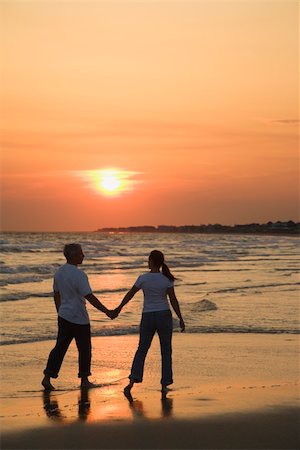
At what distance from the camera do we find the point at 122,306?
10.1 m

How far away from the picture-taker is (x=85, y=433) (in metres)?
7.86

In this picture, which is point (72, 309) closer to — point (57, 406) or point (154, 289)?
point (154, 289)

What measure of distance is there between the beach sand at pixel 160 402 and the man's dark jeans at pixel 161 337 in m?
0.23

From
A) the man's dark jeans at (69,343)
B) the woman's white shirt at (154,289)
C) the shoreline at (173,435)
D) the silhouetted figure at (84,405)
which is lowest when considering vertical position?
the shoreline at (173,435)

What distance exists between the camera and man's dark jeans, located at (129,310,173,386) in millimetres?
9992

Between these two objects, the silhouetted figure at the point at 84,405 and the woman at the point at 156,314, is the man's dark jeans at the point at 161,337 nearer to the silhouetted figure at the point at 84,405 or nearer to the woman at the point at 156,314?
the woman at the point at 156,314

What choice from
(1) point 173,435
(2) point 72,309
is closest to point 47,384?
(2) point 72,309

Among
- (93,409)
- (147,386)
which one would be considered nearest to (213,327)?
(147,386)

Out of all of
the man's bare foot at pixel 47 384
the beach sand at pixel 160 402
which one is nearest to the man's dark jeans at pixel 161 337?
the beach sand at pixel 160 402

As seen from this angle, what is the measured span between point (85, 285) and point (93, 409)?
1.73m

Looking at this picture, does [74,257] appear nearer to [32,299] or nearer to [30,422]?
[30,422]

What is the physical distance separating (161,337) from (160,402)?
0.97 metres

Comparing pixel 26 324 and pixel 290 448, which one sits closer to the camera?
pixel 290 448

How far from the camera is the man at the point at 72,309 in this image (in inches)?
397
